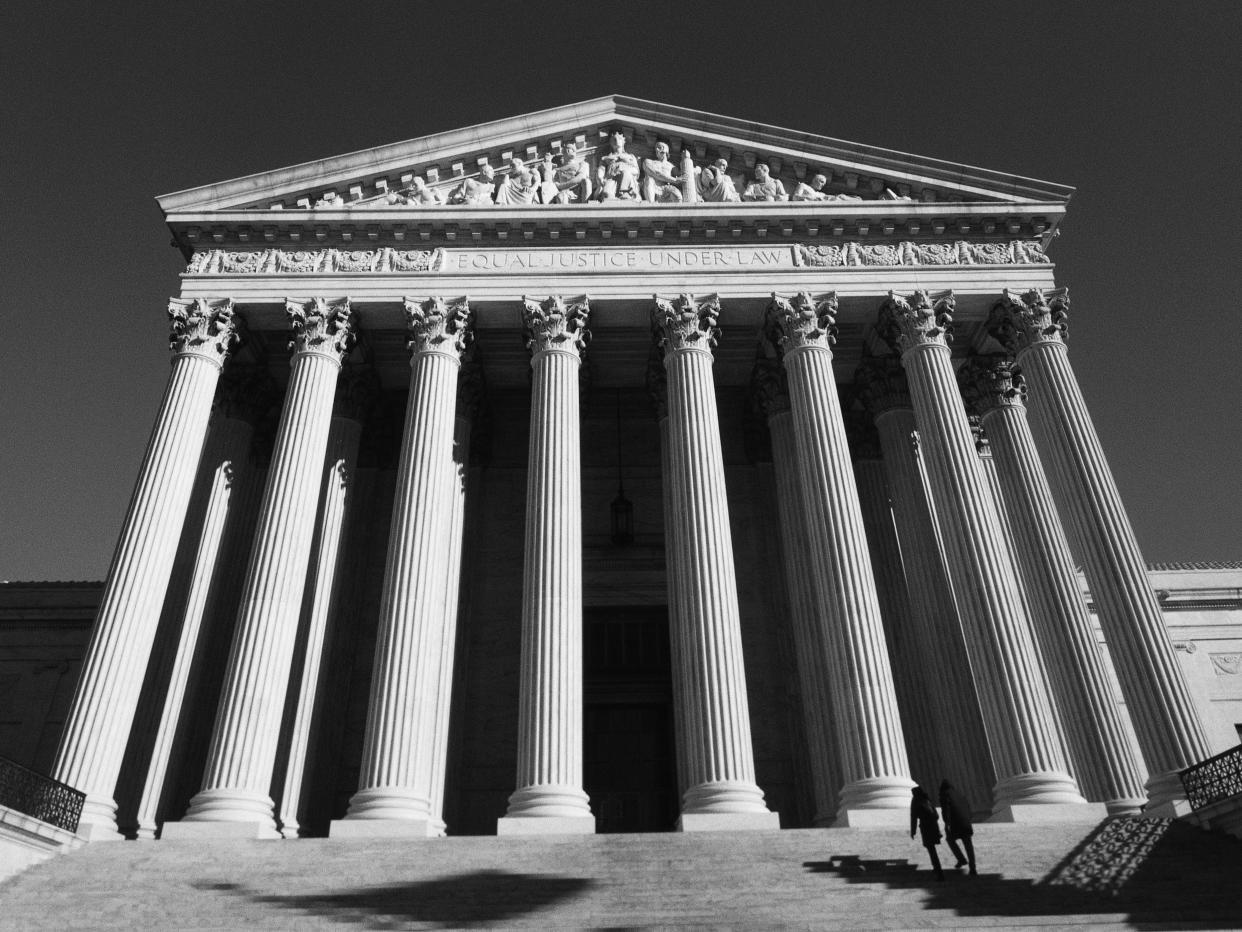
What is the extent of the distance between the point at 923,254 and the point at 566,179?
1002 centimetres

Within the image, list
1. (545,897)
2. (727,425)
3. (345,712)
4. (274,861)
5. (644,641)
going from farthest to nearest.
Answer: (727,425), (644,641), (345,712), (274,861), (545,897)

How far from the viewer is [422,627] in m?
20.0

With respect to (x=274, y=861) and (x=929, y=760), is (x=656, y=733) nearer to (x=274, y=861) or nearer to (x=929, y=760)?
(x=929, y=760)

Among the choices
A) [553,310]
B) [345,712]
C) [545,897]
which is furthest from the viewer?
[345,712]

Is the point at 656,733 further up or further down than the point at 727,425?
further down

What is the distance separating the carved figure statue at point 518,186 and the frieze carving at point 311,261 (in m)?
2.60

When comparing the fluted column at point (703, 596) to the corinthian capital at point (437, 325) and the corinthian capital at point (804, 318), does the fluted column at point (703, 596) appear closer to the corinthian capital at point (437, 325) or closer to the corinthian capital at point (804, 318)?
the corinthian capital at point (804, 318)

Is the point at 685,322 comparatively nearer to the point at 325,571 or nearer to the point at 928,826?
the point at 325,571

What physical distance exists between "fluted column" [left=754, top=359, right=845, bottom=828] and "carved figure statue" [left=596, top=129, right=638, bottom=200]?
Result: 20.7 ft

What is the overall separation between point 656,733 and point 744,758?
29.1 ft

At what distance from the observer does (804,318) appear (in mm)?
24016

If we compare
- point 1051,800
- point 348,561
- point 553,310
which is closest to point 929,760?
point 1051,800

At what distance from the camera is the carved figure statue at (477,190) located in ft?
84.7

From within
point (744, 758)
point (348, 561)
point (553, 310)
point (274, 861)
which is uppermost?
point (553, 310)
